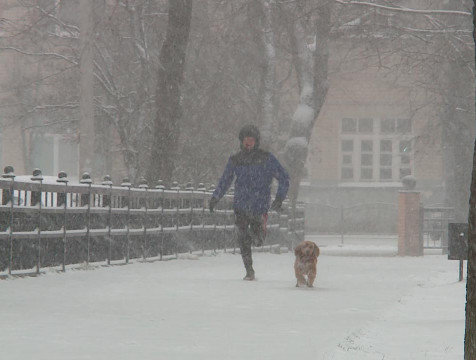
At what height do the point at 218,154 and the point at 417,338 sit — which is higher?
the point at 218,154

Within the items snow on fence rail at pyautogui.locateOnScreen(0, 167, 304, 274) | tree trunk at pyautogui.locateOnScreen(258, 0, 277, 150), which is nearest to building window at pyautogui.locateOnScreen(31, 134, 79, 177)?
tree trunk at pyautogui.locateOnScreen(258, 0, 277, 150)

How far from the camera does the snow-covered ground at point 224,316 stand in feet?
26.3

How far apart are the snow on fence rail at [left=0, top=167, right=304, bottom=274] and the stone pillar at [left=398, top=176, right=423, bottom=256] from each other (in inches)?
216

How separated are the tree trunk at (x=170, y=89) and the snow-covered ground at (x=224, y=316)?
628 cm

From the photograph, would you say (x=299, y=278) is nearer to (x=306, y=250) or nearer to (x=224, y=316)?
(x=306, y=250)

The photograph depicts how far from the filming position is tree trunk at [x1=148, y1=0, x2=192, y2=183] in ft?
76.2

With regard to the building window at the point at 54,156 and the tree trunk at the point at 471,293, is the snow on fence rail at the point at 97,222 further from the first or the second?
the building window at the point at 54,156

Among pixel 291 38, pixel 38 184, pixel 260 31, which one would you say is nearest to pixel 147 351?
pixel 38 184

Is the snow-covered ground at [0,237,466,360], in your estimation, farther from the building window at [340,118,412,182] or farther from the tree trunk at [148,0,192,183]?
the building window at [340,118,412,182]

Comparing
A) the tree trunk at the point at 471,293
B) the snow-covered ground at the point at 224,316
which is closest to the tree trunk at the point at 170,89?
the snow-covered ground at the point at 224,316

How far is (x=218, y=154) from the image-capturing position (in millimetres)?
31312

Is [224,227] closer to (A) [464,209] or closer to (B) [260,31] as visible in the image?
(B) [260,31]

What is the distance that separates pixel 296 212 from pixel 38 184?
16.4m

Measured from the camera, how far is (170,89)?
23406mm
